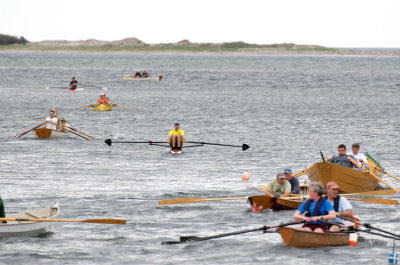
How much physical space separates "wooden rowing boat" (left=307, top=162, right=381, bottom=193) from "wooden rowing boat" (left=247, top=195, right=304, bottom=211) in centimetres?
292

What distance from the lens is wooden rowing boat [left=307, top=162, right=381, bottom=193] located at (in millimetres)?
24938

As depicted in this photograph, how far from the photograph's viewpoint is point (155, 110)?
5872 cm

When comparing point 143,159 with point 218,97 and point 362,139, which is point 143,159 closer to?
point 362,139

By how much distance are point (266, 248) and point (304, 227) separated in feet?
4.39

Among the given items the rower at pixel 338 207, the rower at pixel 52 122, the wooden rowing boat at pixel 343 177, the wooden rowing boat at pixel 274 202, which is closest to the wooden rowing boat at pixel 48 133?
the rower at pixel 52 122

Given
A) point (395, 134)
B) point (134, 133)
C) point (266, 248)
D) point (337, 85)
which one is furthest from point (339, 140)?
point (337, 85)

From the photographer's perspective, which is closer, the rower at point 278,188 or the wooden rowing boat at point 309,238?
the wooden rowing boat at point 309,238

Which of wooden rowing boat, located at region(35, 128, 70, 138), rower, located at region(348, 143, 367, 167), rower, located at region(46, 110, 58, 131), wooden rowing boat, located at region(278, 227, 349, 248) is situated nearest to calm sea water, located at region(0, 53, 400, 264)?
wooden rowing boat, located at region(278, 227, 349, 248)

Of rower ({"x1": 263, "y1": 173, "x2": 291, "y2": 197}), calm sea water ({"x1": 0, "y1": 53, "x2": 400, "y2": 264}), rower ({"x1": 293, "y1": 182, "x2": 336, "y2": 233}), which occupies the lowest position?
calm sea water ({"x1": 0, "y1": 53, "x2": 400, "y2": 264})

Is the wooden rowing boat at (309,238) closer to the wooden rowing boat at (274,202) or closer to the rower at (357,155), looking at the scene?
the wooden rowing boat at (274,202)

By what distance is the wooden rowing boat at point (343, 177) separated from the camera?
2494 centimetres

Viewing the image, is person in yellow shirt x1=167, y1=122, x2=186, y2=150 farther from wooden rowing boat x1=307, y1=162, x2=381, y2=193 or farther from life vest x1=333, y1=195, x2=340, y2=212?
life vest x1=333, y1=195, x2=340, y2=212

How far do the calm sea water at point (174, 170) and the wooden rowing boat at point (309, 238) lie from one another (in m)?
0.18

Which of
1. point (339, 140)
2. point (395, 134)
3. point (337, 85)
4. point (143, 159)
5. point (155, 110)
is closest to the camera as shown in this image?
point (143, 159)
